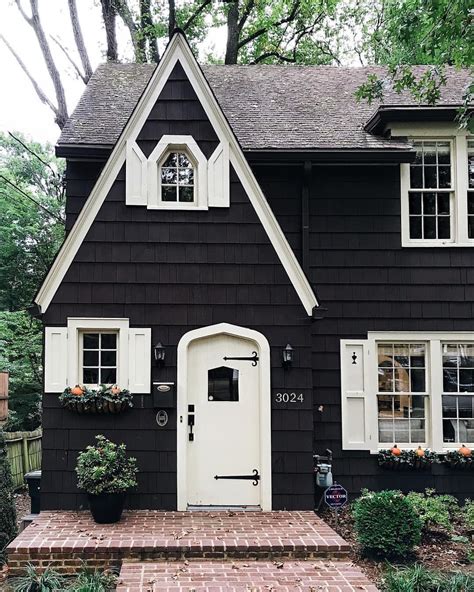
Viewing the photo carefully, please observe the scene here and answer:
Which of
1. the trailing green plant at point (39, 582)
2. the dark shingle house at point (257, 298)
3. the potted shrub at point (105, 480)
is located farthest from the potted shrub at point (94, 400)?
the trailing green plant at point (39, 582)

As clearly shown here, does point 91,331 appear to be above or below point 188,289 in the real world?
below

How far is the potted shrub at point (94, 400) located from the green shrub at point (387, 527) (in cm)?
306

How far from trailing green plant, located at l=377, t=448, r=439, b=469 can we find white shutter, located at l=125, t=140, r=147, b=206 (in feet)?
15.3

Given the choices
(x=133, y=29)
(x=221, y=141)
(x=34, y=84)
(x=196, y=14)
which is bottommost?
(x=221, y=141)

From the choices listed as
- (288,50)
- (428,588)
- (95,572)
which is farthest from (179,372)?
(288,50)

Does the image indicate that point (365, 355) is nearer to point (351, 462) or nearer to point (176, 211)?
point (351, 462)

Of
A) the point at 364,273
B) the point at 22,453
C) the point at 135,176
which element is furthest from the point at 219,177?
the point at 22,453

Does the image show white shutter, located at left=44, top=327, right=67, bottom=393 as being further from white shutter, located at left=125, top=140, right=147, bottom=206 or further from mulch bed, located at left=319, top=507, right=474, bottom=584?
mulch bed, located at left=319, top=507, right=474, bottom=584

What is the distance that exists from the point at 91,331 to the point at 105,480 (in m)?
1.92

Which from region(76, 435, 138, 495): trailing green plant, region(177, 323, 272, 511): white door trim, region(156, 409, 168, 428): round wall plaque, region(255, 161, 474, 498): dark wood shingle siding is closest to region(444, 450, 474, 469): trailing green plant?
region(255, 161, 474, 498): dark wood shingle siding

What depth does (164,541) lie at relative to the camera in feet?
20.9

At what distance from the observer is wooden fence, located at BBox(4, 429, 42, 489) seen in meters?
11.6

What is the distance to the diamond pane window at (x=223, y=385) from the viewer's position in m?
8.11

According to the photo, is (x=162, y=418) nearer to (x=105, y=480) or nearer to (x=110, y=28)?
(x=105, y=480)
